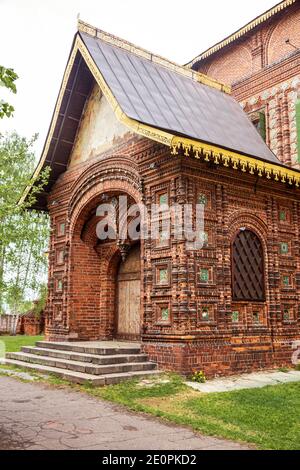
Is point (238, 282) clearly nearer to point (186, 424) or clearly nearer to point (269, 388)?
point (269, 388)

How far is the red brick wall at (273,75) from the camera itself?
13.9 meters

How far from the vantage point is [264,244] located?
10.4 meters

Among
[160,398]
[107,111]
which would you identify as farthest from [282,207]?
[160,398]

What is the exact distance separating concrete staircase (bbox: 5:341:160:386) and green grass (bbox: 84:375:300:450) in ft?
1.06

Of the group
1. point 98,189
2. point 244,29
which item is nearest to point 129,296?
point 98,189

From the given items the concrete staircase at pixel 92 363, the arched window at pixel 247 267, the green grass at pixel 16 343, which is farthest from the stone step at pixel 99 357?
the green grass at pixel 16 343

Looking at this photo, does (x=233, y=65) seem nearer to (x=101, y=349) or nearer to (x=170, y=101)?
(x=170, y=101)

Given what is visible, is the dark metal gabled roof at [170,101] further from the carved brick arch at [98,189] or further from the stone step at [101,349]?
the stone step at [101,349]

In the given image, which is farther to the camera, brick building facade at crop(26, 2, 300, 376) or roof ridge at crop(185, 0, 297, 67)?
roof ridge at crop(185, 0, 297, 67)

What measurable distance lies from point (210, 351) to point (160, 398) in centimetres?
190

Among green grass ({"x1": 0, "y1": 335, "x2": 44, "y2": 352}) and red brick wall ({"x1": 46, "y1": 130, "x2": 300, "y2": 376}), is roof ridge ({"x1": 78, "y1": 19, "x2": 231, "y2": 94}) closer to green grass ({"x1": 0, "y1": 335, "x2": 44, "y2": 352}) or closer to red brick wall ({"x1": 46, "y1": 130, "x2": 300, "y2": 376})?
red brick wall ({"x1": 46, "y1": 130, "x2": 300, "y2": 376})

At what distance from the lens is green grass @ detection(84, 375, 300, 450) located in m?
5.11

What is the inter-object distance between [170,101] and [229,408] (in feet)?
23.2

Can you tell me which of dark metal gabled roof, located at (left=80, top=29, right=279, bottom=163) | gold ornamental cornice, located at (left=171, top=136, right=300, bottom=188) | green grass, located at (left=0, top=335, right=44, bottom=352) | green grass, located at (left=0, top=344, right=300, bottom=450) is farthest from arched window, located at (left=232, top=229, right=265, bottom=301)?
green grass, located at (left=0, top=335, right=44, bottom=352)
